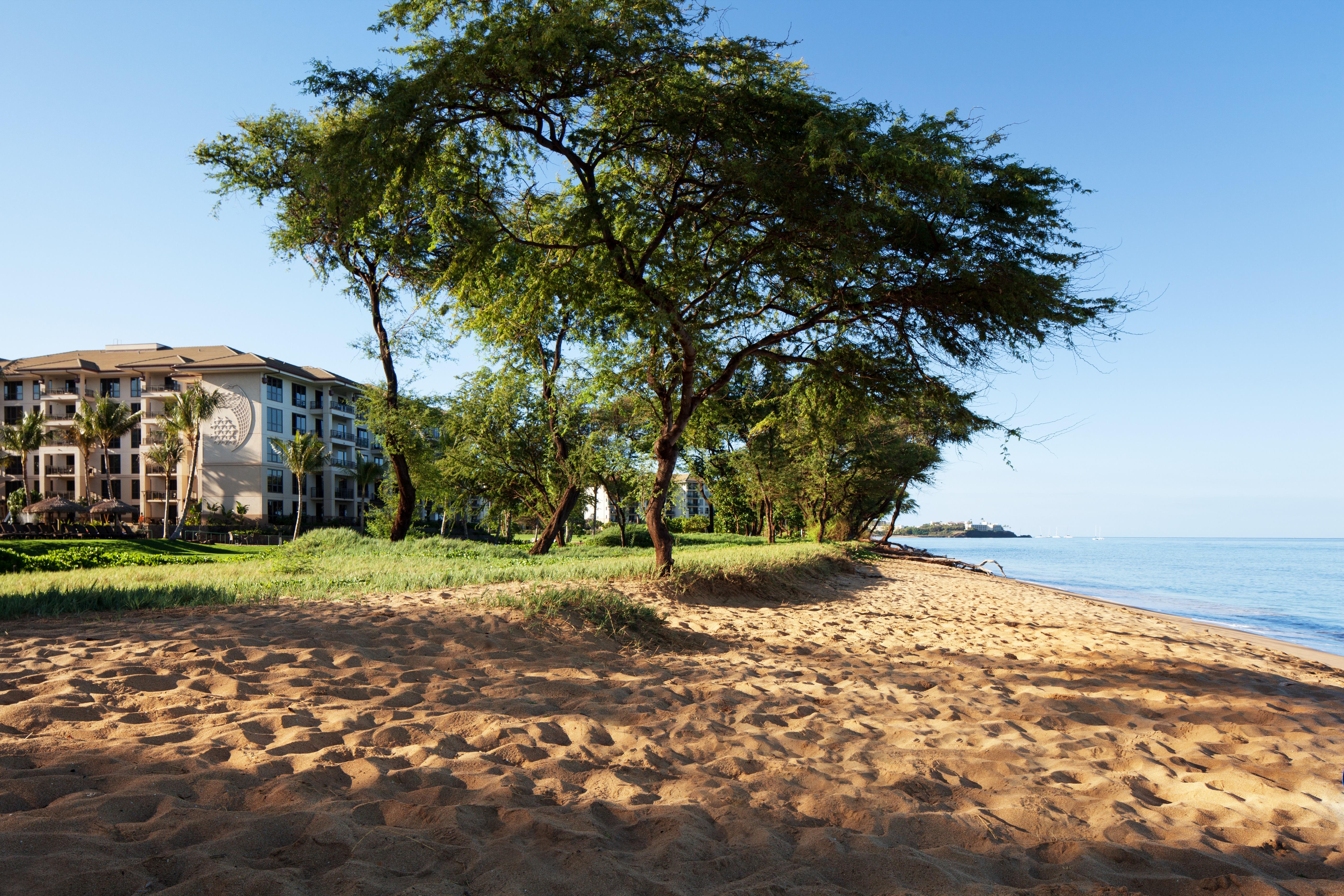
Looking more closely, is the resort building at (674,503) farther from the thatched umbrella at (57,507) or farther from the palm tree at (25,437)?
the palm tree at (25,437)

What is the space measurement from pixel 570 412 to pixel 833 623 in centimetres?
1061

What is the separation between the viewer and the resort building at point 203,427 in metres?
53.6

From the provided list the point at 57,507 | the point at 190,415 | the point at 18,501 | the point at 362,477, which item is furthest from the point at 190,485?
the point at 362,477

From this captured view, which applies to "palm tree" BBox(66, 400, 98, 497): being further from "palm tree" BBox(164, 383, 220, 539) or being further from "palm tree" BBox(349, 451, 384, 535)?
"palm tree" BBox(349, 451, 384, 535)

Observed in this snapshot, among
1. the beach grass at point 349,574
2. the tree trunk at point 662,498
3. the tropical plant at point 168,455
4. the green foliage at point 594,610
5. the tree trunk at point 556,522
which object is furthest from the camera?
the tropical plant at point 168,455

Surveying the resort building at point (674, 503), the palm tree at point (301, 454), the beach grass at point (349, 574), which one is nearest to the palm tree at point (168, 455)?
the palm tree at point (301, 454)

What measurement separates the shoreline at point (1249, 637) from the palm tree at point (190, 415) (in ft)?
153

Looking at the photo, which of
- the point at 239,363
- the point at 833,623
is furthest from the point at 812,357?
the point at 239,363

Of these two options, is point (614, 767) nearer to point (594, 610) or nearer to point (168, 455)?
point (594, 610)

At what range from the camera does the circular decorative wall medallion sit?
177 feet

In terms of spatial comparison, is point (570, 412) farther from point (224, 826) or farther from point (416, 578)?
point (224, 826)

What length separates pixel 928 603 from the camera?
13492mm

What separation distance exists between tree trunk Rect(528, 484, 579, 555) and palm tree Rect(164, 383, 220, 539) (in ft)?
103

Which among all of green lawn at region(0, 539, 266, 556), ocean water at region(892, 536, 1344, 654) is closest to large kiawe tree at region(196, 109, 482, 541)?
green lawn at region(0, 539, 266, 556)
